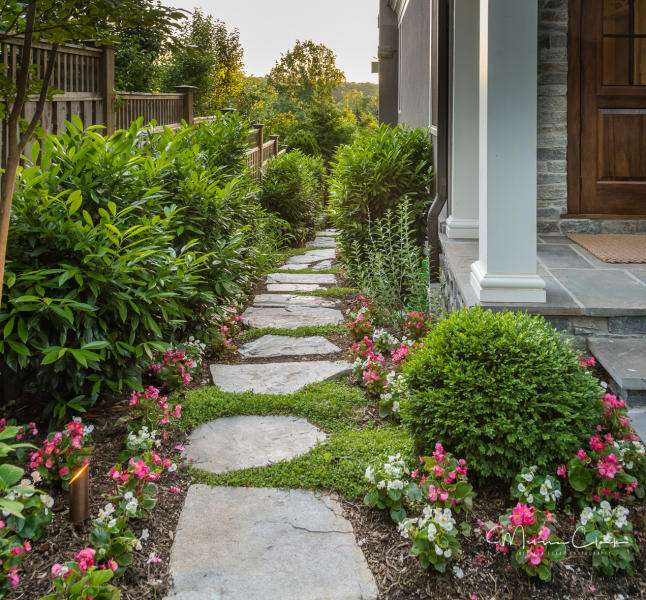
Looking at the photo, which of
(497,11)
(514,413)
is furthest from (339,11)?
(514,413)

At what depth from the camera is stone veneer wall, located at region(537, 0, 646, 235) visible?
14.7ft

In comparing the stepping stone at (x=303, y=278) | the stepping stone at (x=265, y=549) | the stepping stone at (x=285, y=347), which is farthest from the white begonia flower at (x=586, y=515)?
the stepping stone at (x=303, y=278)

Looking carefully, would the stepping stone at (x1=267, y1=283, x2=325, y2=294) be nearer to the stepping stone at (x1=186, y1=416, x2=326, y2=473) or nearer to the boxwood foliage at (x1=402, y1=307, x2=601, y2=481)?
the stepping stone at (x1=186, y1=416, x2=326, y2=473)

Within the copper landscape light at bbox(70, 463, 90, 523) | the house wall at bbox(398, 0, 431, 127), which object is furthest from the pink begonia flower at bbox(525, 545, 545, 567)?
the house wall at bbox(398, 0, 431, 127)

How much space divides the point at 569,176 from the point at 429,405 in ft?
9.71

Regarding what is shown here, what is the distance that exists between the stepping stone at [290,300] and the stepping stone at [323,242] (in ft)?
10.5

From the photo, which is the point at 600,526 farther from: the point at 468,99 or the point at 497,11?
the point at 468,99

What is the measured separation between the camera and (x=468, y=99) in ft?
14.1

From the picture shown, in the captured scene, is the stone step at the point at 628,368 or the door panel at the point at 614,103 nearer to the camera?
the stone step at the point at 628,368

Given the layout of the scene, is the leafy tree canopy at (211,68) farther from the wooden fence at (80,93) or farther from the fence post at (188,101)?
the wooden fence at (80,93)

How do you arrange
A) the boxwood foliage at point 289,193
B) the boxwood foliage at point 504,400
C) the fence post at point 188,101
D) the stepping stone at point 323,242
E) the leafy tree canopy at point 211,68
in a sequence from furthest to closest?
the leafy tree canopy at point 211,68, the stepping stone at point 323,242, the boxwood foliage at point 289,193, the fence post at point 188,101, the boxwood foliage at point 504,400

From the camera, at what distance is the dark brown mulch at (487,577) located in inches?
71.7

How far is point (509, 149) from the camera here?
2.72 meters

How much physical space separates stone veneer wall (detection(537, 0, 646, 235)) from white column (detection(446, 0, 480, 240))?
0.57 metres
